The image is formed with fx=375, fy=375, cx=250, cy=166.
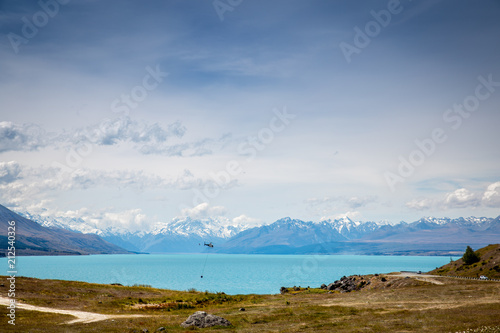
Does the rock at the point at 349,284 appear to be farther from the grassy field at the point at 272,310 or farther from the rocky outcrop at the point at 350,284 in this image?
the grassy field at the point at 272,310

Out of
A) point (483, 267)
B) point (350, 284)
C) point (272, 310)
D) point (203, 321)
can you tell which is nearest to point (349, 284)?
point (350, 284)

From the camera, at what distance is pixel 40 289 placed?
68125 mm

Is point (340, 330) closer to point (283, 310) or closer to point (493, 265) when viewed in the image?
point (283, 310)

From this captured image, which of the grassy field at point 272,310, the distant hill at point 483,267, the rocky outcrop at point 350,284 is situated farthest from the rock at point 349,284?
the distant hill at point 483,267

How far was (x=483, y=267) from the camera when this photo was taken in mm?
99062

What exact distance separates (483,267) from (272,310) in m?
73.9

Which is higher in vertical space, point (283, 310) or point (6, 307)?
point (6, 307)

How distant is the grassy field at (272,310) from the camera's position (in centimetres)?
3956

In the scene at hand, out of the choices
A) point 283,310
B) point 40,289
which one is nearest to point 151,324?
point 283,310

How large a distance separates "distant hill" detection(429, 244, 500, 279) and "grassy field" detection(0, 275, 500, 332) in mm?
19441

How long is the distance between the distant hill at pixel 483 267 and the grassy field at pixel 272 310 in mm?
19441

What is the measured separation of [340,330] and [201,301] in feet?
124

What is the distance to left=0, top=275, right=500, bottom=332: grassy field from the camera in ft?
130

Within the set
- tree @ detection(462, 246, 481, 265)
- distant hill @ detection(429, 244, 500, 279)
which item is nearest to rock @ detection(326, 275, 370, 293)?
distant hill @ detection(429, 244, 500, 279)
